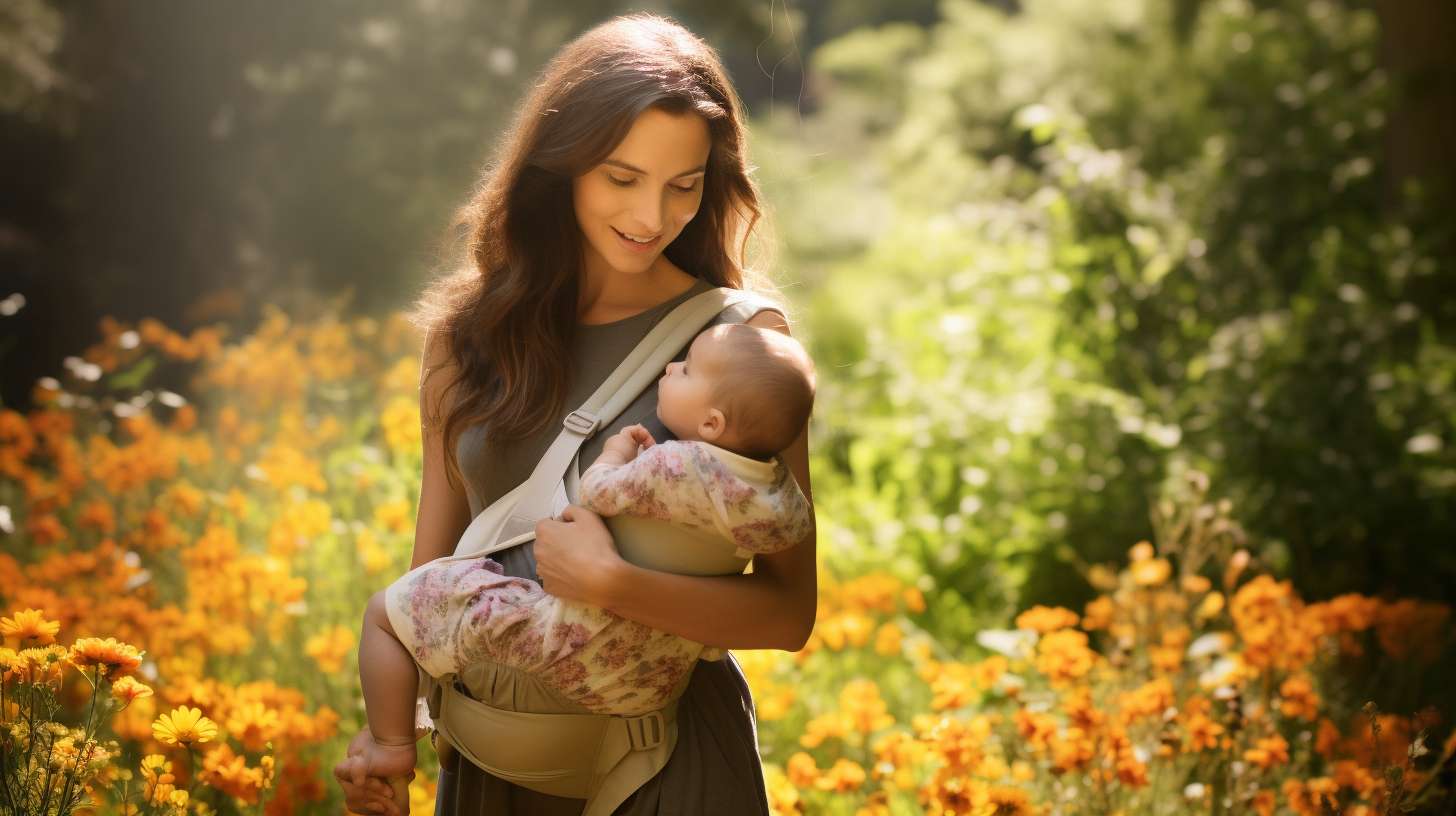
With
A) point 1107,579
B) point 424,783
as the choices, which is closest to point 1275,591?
point 1107,579

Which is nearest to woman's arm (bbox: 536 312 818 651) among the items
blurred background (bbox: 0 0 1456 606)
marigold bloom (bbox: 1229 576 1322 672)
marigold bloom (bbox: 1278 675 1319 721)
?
blurred background (bbox: 0 0 1456 606)

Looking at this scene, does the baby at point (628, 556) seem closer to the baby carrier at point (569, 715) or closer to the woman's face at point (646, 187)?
the baby carrier at point (569, 715)

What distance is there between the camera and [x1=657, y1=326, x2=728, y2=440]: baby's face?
1.71 meters

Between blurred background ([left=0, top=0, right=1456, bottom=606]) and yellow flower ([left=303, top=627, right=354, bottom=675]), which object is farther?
blurred background ([left=0, top=0, right=1456, bottom=606])

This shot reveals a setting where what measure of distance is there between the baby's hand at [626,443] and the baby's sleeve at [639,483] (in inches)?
1.0

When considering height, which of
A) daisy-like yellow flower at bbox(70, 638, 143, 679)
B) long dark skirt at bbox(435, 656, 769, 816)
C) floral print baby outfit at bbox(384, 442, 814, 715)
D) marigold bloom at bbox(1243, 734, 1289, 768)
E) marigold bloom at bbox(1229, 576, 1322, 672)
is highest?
floral print baby outfit at bbox(384, 442, 814, 715)

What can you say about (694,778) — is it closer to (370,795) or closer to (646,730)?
(646,730)

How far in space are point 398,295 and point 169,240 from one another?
156cm

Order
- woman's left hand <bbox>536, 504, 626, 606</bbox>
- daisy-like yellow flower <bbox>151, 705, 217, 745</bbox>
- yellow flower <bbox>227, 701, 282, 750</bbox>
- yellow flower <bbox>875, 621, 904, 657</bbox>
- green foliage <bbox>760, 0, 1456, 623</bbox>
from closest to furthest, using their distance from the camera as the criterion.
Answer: woman's left hand <bbox>536, 504, 626, 606</bbox> → daisy-like yellow flower <bbox>151, 705, 217, 745</bbox> → yellow flower <bbox>227, 701, 282, 750</bbox> → yellow flower <bbox>875, 621, 904, 657</bbox> → green foliage <bbox>760, 0, 1456, 623</bbox>

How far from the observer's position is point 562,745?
171 cm

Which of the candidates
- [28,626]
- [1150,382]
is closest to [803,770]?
[28,626]

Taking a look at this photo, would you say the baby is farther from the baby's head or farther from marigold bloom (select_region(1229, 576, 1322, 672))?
marigold bloom (select_region(1229, 576, 1322, 672))

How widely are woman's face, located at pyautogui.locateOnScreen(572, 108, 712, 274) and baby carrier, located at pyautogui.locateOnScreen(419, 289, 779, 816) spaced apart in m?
0.13

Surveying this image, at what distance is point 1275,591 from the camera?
2979 millimetres
